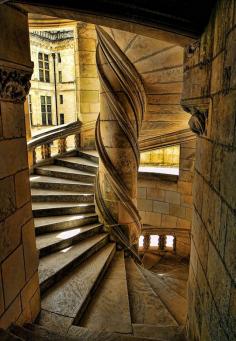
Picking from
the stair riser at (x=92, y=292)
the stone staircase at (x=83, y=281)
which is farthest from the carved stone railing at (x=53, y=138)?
the stair riser at (x=92, y=292)

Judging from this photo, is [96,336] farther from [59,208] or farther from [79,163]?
[79,163]

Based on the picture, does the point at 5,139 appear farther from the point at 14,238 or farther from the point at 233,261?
the point at 233,261

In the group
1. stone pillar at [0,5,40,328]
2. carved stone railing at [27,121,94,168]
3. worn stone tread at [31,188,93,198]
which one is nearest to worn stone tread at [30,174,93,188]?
worn stone tread at [31,188,93,198]

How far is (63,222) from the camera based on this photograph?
125 inches

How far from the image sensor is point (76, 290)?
2340mm

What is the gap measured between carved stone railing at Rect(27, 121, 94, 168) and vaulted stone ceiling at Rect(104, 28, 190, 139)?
157 cm

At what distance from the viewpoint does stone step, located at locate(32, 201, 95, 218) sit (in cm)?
328

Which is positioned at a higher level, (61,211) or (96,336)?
(61,211)

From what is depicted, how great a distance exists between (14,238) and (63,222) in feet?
5.03

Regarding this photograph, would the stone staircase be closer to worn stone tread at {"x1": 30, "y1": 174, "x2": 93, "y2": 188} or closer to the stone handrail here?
worn stone tread at {"x1": 30, "y1": 174, "x2": 93, "y2": 188}

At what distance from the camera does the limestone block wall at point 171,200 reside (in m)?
4.91

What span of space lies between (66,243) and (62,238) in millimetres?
80

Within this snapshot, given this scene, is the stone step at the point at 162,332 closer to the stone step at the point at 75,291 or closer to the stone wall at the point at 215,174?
the stone wall at the point at 215,174

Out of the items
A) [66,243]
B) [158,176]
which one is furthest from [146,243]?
[66,243]
